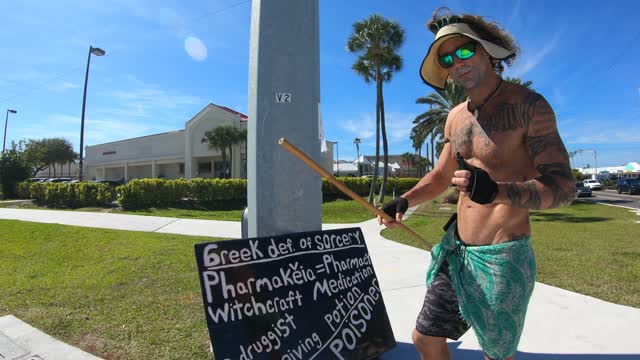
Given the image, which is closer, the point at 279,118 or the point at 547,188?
the point at 547,188

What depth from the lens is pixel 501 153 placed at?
5.57ft

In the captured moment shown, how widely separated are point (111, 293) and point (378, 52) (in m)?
22.4

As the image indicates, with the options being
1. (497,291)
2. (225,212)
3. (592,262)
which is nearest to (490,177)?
(497,291)

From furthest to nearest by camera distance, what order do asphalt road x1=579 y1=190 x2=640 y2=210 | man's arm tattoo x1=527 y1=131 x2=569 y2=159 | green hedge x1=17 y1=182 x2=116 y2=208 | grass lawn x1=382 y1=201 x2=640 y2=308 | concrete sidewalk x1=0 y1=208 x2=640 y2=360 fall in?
asphalt road x1=579 y1=190 x2=640 y2=210 < green hedge x1=17 y1=182 x2=116 y2=208 < grass lawn x1=382 y1=201 x2=640 y2=308 < concrete sidewalk x1=0 y1=208 x2=640 y2=360 < man's arm tattoo x1=527 y1=131 x2=569 y2=159

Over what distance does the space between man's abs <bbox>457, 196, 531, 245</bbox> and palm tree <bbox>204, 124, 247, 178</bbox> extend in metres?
41.9

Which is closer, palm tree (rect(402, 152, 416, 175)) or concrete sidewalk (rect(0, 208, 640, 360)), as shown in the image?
concrete sidewalk (rect(0, 208, 640, 360))

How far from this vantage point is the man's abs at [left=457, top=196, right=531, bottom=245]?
1.71 meters

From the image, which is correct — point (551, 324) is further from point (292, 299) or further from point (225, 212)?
point (225, 212)

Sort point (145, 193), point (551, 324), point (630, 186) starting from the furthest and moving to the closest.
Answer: point (630, 186), point (145, 193), point (551, 324)

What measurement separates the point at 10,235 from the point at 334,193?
17.9 m

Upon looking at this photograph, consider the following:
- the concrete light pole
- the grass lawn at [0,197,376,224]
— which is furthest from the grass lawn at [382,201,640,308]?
the grass lawn at [0,197,376,224]

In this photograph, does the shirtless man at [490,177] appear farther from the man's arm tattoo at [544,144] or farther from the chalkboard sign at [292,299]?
the chalkboard sign at [292,299]

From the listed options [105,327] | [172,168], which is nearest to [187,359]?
[105,327]

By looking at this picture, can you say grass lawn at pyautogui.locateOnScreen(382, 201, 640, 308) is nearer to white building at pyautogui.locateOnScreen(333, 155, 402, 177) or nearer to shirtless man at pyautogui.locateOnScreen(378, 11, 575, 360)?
shirtless man at pyautogui.locateOnScreen(378, 11, 575, 360)
